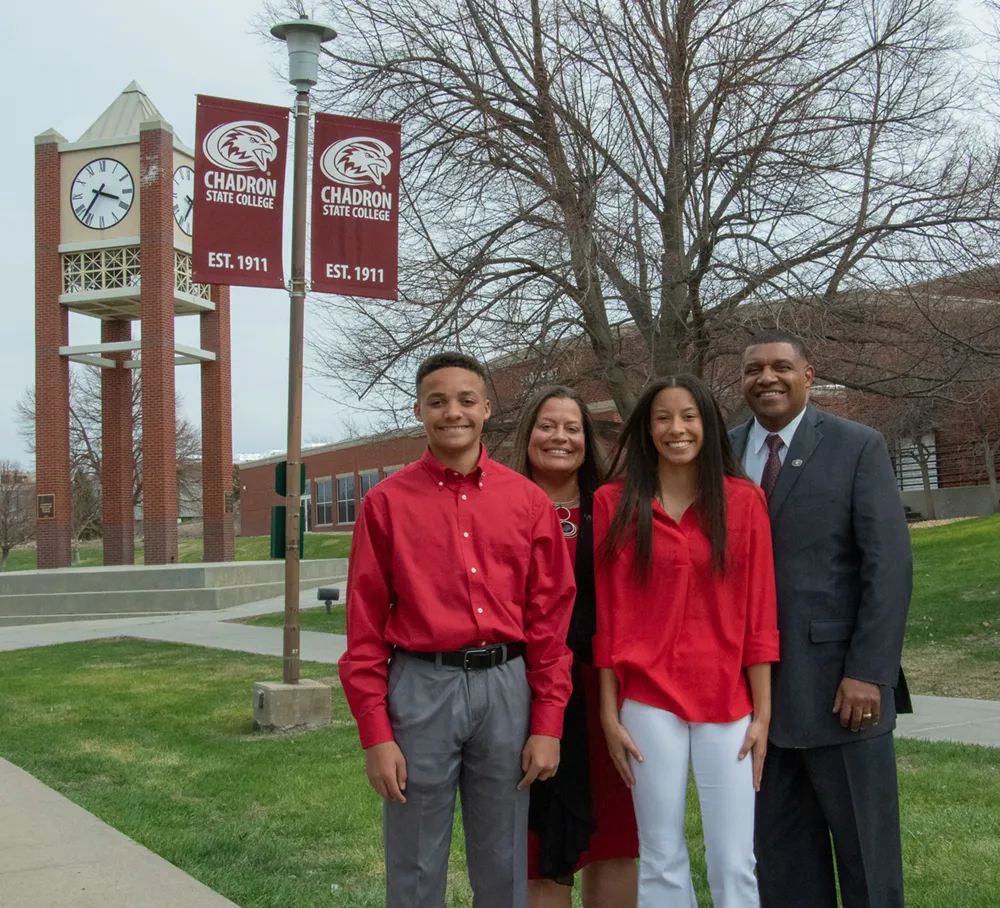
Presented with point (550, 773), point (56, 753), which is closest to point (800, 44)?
point (56, 753)

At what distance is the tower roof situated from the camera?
27281 millimetres

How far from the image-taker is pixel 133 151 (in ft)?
87.1

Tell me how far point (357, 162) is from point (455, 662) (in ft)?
21.5

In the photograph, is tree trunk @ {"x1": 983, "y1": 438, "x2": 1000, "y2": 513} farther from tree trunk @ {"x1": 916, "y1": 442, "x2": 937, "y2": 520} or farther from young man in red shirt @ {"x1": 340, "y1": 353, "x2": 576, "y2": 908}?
young man in red shirt @ {"x1": 340, "y1": 353, "x2": 576, "y2": 908}

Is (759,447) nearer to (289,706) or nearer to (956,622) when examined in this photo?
(289,706)

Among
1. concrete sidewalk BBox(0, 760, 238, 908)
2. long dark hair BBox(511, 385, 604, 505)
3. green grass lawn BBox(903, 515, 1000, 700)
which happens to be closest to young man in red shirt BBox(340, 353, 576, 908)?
long dark hair BBox(511, 385, 604, 505)

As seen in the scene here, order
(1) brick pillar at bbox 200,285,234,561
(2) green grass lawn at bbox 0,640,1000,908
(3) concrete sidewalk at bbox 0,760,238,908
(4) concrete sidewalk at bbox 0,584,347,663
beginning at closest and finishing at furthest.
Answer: (3) concrete sidewalk at bbox 0,760,238,908
(2) green grass lawn at bbox 0,640,1000,908
(4) concrete sidewalk at bbox 0,584,347,663
(1) brick pillar at bbox 200,285,234,561

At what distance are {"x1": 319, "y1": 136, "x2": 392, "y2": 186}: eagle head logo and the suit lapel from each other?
20.0ft

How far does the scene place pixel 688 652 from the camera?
3.16 m

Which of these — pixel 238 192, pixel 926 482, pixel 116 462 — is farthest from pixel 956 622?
pixel 926 482

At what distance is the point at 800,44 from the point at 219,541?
66.9 feet

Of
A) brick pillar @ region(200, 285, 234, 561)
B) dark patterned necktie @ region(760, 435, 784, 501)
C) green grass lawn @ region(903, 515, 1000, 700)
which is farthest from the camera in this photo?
brick pillar @ region(200, 285, 234, 561)

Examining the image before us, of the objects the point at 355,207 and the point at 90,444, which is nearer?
the point at 355,207

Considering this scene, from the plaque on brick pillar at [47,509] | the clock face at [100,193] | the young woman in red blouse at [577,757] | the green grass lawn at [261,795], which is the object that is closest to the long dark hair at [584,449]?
the young woman in red blouse at [577,757]
